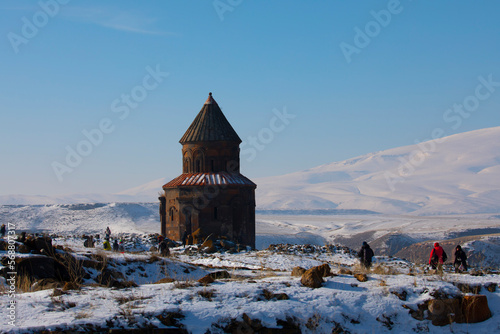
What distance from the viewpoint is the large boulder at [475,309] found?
10.5 meters

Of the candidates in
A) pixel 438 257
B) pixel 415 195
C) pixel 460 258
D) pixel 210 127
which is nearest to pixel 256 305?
pixel 438 257

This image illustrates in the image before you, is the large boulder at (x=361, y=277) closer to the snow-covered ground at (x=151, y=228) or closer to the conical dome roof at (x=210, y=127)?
the conical dome roof at (x=210, y=127)

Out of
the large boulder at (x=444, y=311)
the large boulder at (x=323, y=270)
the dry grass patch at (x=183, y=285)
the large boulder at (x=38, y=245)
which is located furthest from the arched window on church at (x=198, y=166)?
the large boulder at (x=444, y=311)

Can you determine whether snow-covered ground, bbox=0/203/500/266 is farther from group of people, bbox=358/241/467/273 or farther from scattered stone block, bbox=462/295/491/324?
scattered stone block, bbox=462/295/491/324

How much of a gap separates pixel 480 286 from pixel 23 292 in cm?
859

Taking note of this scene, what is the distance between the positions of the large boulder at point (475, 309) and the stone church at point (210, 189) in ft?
62.2

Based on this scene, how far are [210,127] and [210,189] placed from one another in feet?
11.9

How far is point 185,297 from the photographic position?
10039mm

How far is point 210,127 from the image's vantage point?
31.0m

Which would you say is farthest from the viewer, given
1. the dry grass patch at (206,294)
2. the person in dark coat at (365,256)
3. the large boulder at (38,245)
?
Answer: the person in dark coat at (365,256)

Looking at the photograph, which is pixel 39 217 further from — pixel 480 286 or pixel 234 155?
pixel 480 286

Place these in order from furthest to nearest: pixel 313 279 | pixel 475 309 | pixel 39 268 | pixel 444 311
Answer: pixel 39 268 → pixel 313 279 → pixel 475 309 → pixel 444 311

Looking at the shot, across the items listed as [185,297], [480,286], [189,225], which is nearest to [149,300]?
[185,297]

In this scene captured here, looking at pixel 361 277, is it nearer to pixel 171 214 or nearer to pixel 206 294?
pixel 206 294
